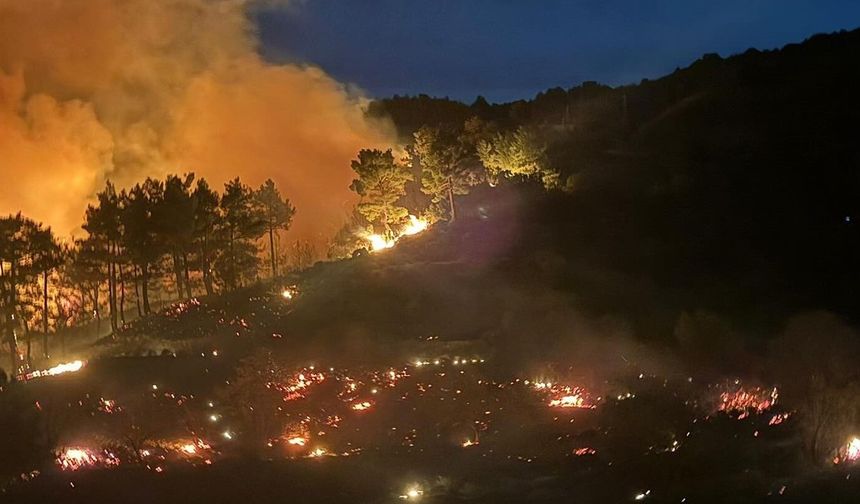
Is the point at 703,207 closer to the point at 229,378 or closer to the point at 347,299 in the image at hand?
the point at 347,299

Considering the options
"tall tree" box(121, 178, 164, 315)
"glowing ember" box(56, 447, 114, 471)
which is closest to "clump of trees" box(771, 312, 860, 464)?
"glowing ember" box(56, 447, 114, 471)

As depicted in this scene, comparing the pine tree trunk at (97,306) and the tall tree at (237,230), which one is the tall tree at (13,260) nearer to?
the pine tree trunk at (97,306)

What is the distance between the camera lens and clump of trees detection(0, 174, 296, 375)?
27312mm

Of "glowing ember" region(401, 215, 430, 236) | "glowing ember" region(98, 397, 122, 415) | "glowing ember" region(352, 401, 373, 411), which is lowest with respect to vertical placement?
"glowing ember" region(352, 401, 373, 411)

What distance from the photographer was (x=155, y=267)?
1316 inches

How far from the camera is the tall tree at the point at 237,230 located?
31734 mm

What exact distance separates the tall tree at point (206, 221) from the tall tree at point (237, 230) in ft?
1.21

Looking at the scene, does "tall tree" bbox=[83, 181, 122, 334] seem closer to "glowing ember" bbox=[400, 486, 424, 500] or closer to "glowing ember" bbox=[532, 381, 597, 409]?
"glowing ember" bbox=[532, 381, 597, 409]

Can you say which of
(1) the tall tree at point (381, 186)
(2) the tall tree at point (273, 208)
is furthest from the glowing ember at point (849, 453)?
(2) the tall tree at point (273, 208)

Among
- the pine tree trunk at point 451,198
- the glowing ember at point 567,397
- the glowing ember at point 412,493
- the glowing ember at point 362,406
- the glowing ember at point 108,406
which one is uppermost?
the pine tree trunk at point 451,198

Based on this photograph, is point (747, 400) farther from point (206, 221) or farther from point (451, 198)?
point (206, 221)

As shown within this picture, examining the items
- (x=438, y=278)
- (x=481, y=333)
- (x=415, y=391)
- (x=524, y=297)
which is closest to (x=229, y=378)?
(x=415, y=391)

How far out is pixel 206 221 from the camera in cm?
3178

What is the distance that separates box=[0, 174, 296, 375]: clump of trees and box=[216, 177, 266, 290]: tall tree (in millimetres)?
38
